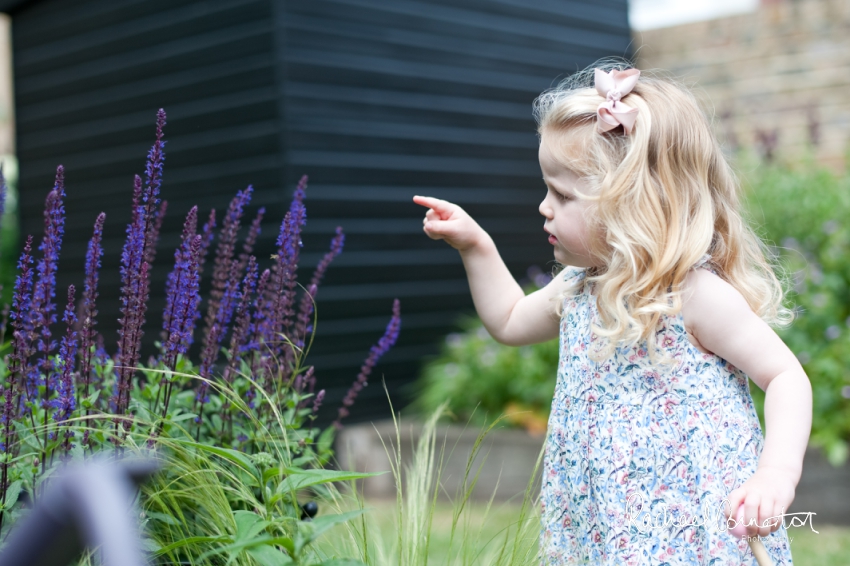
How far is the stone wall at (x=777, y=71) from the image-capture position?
18.9 feet

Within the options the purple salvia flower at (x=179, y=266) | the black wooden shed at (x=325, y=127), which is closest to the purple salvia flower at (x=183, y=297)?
the purple salvia flower at (x=179, y=266)

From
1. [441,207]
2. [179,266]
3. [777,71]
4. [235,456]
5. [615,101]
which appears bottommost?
[235,456]

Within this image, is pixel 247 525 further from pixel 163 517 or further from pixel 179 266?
pixel 179 266

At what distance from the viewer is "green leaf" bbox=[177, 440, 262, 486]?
120 centimetres

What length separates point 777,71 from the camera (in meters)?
6.04

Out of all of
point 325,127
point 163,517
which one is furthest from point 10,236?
point 163,517

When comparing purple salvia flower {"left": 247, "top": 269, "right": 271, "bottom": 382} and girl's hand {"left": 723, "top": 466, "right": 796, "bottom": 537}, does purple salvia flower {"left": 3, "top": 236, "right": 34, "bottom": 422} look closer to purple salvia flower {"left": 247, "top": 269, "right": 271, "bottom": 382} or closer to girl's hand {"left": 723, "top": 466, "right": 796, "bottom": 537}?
purple salvia flower {"left": 247, "top": 269, "right": 271, "bottom": 382}

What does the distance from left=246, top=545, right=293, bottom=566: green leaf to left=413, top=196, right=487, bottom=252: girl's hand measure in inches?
33.0

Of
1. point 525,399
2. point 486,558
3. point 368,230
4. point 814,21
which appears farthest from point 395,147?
point 486,558

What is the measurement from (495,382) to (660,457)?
3.05m

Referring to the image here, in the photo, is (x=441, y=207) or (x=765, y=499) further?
(x=441, y=207)

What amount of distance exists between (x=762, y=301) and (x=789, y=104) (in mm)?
4955

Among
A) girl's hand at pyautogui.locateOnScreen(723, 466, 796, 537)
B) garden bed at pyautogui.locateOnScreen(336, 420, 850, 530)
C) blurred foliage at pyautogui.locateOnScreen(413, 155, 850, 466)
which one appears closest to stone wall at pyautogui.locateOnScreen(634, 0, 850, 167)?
blurred foliage at pyautogui.locateOnScreen(413, 155, 850, 466)

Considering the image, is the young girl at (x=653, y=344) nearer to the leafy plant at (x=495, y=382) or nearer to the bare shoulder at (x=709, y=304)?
the bare shoulder at (x=709, y=304)
